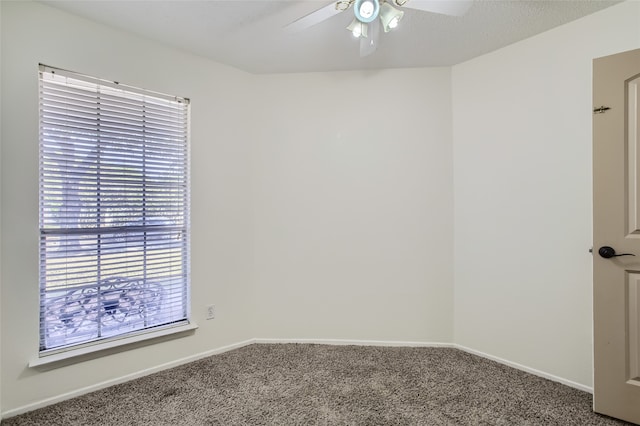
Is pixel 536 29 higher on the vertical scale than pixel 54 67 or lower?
higher

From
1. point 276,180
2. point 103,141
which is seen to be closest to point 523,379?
point 276,180

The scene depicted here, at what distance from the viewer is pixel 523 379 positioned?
215cm

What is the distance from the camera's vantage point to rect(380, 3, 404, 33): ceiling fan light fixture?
5.00 ft

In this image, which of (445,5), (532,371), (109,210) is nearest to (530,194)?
(532,371)

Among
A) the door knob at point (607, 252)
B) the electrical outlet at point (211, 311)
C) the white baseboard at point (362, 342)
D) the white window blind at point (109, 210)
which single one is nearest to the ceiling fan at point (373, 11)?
the white window blind at point (109, 210)

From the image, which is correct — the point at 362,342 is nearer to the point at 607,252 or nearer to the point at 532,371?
the point at 532,371

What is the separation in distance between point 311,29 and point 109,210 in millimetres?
1842

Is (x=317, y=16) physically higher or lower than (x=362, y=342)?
higher

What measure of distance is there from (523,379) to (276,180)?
7.92 feet

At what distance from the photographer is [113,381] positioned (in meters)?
2.08

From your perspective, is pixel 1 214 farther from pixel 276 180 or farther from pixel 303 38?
pixel 303 38

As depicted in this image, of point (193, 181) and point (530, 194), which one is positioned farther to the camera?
point (193, 181)

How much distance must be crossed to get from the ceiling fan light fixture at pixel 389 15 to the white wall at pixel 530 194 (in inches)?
50.7

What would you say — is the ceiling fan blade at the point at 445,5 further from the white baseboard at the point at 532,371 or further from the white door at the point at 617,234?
the white baseboard at the point at 532,371
